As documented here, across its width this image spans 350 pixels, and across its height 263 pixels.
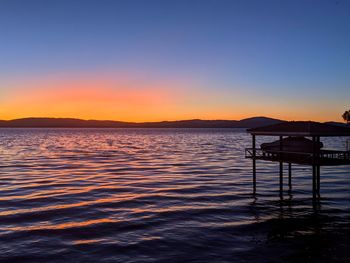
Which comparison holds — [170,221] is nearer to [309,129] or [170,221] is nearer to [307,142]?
[309,129]

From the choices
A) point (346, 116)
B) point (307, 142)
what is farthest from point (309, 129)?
point (346, 116)

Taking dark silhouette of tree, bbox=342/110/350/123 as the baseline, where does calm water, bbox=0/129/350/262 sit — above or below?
below

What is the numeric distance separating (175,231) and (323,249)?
7.02 metres

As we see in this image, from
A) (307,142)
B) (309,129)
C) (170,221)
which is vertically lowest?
(170,221)

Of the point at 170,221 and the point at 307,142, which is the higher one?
the point at 307,142

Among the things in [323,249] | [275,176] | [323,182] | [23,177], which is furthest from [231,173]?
[323,249]

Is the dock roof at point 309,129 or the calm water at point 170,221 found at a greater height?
the dock roof at point 309,129

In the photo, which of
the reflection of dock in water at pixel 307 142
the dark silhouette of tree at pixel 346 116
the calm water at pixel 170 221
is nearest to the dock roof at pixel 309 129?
the reflection of dock in water at pixel 307 142

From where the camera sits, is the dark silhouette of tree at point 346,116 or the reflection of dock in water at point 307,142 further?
the dark silhouette of tree at point 346,116

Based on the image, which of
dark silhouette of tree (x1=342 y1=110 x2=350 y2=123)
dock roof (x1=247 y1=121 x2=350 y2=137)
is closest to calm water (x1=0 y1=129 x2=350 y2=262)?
dock roof (x1=247 y1=121 x2=350 y2=137)

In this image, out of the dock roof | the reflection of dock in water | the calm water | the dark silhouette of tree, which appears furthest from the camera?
the dark silhouette of tree

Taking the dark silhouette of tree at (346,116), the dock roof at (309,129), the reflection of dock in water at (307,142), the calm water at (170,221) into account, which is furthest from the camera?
the dark silhouette of tree at (346,116)

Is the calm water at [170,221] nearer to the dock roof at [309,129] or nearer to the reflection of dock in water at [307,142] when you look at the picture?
the reflection of dock in water at [307,142]

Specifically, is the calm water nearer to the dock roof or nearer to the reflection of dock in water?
the reflection of dock in water
